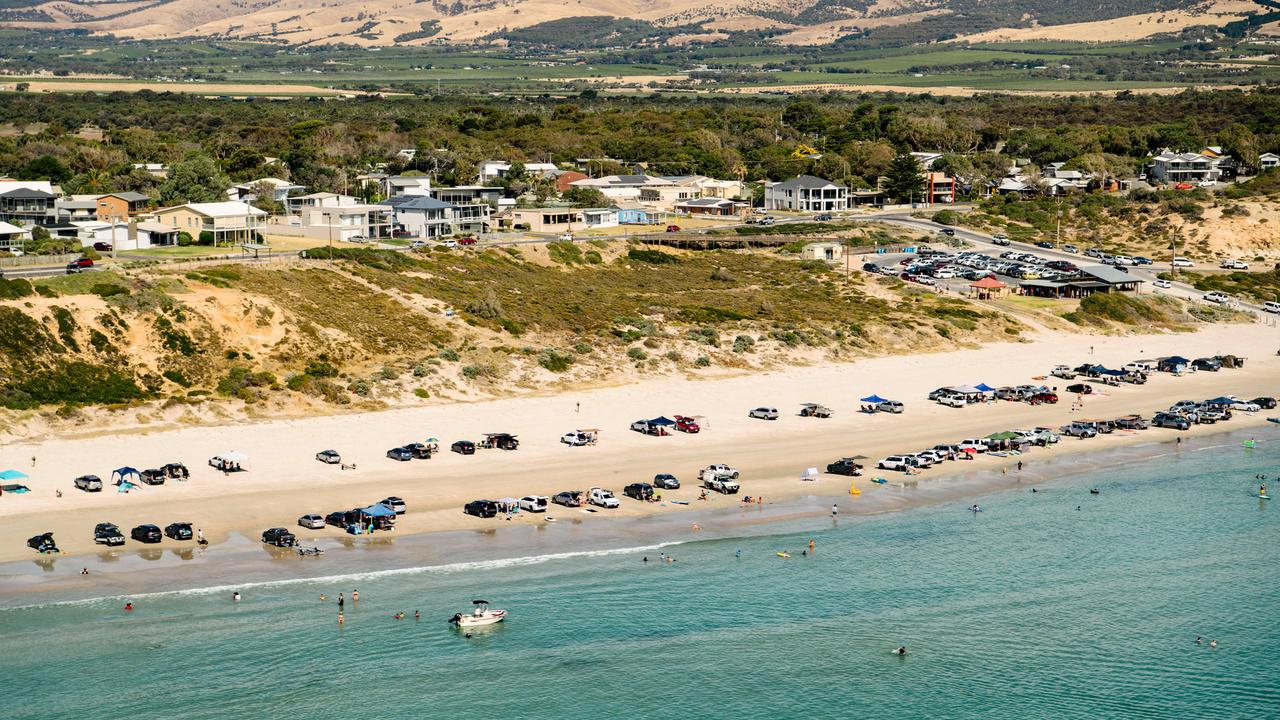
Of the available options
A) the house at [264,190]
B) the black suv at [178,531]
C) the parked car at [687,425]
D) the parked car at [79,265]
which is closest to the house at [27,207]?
the house at [264,190]

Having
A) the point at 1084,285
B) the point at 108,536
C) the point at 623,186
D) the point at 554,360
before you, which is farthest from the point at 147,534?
the point at 623,186

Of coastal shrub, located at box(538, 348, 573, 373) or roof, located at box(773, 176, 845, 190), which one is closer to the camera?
coastal shrub, located at box(538, 348, 573, 373)

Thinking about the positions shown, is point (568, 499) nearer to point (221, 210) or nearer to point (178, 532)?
point (178, 532)

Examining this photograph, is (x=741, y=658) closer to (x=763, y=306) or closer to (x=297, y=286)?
(x=297, y=286)

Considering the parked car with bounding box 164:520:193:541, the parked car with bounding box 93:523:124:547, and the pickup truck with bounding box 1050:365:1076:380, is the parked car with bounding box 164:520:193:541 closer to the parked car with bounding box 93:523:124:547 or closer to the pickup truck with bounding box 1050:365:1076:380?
the parked car with bounding box 93:523:124:547

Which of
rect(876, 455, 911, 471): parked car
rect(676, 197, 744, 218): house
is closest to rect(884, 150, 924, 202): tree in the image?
rect(676, 197, 744, 218): house
